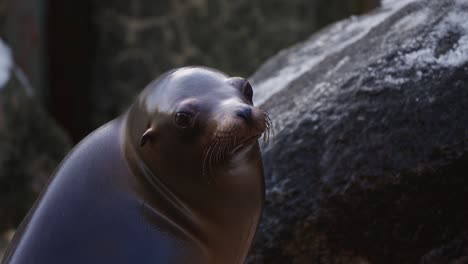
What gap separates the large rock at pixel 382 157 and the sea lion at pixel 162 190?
545mm

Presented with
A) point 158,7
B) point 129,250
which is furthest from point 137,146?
point 158,7

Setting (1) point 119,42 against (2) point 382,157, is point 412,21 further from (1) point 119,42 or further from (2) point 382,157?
(1) point 119,42

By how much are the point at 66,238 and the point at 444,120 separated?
1324 millimetres

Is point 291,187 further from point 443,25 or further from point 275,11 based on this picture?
point 275,11

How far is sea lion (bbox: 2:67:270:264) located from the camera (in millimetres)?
2436

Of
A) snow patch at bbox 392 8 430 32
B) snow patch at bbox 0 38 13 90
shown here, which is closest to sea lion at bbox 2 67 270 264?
snow patch at bbox 392 8 430 32

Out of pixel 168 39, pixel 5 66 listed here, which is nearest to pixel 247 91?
pixel 5 66

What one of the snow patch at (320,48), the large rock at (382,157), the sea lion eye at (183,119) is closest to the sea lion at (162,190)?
the sea lion eye at (183,119)

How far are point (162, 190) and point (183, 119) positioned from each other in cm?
25

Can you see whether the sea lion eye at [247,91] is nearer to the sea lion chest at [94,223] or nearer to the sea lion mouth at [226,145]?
the sea lion mouth at [226,145]

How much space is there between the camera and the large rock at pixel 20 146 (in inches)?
222

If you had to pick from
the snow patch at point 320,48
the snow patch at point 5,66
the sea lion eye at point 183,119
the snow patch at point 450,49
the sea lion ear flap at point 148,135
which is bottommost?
the snow patch at point 5,66

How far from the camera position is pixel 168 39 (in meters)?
7.87

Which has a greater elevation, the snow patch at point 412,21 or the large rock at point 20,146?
the snow patch at point 412,21
